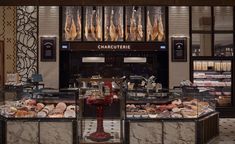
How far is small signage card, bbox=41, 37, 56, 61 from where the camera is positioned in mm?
11266

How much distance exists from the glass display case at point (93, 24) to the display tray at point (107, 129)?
12.1ft

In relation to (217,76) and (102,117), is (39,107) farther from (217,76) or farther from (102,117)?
(217,76)

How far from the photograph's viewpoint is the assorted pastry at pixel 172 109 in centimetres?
679

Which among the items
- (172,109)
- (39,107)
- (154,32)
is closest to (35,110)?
(39,107)

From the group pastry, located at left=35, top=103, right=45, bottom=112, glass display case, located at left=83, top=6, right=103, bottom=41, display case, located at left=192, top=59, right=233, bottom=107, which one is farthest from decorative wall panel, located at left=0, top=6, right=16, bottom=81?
display case, located at left=192, top=59, right=233, bottom=107

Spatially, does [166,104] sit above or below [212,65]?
below

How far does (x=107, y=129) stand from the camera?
7.58 m

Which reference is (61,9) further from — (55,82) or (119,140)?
(119,140)

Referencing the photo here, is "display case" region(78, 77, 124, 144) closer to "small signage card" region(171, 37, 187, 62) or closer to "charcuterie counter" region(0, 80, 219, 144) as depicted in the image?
"charcuterie counter" region(0, 80, 219, 144)

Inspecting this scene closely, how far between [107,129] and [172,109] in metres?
1.42

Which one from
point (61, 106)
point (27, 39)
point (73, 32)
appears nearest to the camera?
point (61, 106)

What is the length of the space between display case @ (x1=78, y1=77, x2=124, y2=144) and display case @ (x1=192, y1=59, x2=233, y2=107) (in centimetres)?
404

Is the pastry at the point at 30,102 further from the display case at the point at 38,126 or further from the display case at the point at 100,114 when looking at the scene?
the display case at the point at 100,114

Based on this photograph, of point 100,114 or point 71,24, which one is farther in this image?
point 71,24
